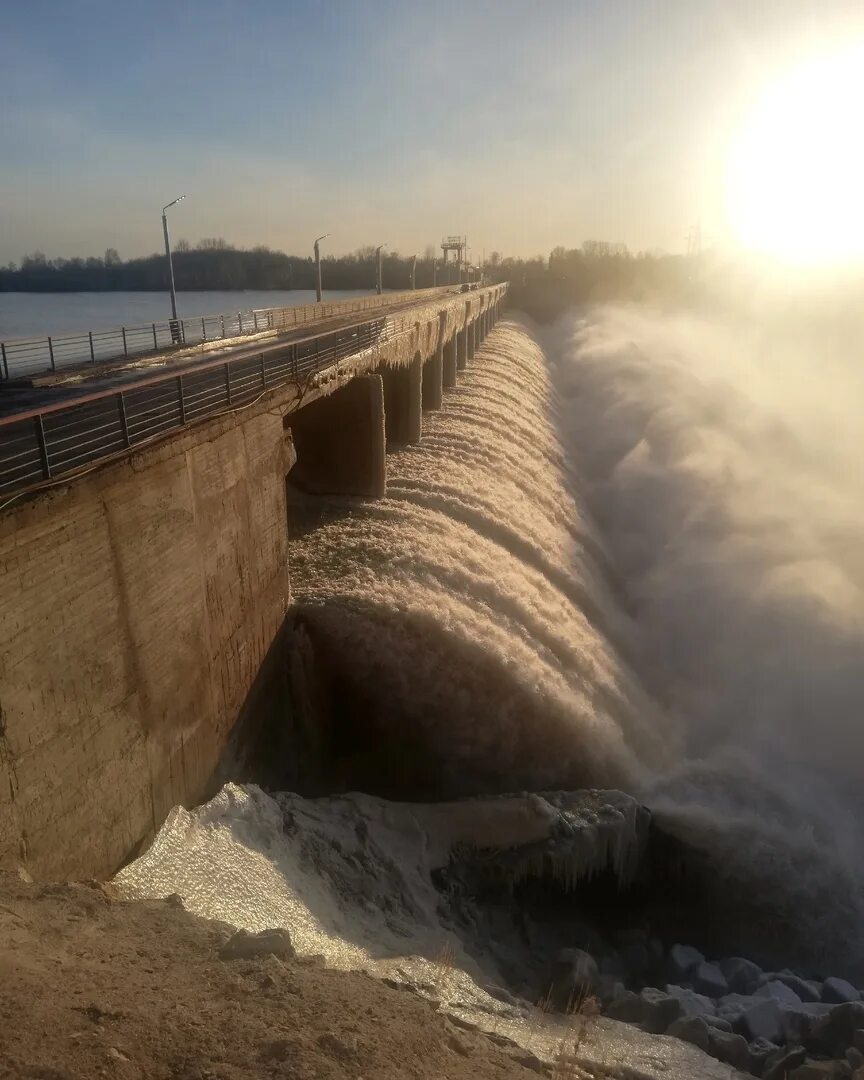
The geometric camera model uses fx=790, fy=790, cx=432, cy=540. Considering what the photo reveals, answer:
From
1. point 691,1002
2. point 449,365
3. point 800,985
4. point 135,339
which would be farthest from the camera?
point 449,365

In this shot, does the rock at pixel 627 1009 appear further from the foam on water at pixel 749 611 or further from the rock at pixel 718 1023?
the foam on water at pixel 749 611

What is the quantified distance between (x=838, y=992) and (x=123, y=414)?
34.5 feet

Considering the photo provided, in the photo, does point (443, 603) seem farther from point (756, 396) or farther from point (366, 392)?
point (756, 396)

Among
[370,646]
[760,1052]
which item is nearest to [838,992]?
[760,1052]

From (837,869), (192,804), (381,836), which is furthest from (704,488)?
(192,804)

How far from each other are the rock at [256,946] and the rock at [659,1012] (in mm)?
4572

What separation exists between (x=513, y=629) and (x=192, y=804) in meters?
6.30

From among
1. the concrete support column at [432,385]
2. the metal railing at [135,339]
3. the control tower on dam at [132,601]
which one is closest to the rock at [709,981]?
the control tower on dam at [132,601]

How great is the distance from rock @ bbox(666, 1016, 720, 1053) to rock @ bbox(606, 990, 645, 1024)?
372mm

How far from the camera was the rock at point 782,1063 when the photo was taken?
756cm

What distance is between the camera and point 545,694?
40.2ft

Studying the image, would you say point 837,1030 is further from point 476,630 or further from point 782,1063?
point 476,630

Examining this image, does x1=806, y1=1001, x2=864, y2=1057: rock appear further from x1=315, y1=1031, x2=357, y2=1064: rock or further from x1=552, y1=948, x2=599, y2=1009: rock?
x1=315, y1=1031, x2=357, y2=1064: rock

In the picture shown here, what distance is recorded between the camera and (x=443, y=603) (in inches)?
498
